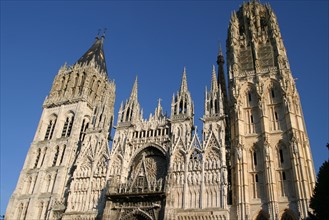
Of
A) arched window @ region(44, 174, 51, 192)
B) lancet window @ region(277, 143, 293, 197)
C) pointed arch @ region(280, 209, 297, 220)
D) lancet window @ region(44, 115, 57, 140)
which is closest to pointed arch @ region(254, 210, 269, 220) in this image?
pointed arch @ region(280, 209, 297, 220)

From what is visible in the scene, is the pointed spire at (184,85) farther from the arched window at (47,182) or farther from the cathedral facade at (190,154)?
the arched window at (47,182)

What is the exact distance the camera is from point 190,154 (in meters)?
27.2

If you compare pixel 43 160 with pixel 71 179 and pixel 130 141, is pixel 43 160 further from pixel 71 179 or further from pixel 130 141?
pixel 130 141

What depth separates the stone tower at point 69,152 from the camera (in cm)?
2947

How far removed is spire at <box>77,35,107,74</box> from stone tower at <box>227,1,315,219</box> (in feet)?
61.4

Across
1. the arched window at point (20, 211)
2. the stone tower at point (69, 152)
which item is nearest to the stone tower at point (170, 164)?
the stone tower at point (69, 152)

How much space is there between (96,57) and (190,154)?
24.1 meters

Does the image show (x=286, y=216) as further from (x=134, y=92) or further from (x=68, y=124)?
(x=68, y=124)

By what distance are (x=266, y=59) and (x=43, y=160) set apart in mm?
26631

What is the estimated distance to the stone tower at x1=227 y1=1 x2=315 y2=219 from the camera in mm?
23609

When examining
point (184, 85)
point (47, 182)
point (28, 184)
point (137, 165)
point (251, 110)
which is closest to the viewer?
point (251, 110)

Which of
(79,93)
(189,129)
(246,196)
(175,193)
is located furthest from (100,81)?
(246,196)

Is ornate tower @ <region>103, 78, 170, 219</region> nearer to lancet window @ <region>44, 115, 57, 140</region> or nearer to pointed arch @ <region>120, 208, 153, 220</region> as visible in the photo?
pointed arch @ <region>120, 208, 153, 220</region>

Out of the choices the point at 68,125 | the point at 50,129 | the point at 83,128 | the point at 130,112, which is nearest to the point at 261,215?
the point at 130,112
